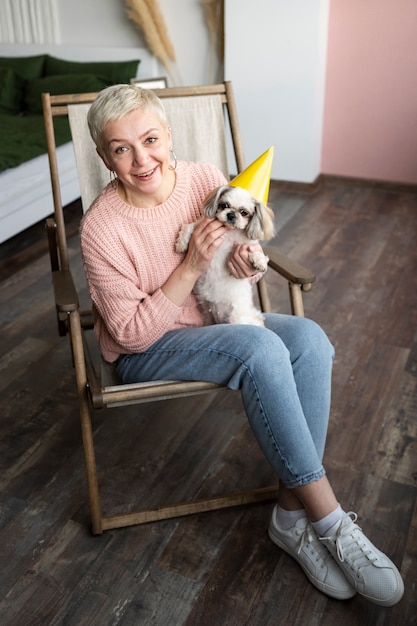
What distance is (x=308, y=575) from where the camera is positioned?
1573 mm

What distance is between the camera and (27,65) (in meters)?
4.48

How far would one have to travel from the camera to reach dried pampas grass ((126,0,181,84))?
422cm

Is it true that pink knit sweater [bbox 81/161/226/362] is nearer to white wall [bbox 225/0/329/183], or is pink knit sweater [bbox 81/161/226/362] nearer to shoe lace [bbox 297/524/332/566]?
shoe lace [bbox 297/524/332/566]

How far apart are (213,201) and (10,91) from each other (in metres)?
3.24

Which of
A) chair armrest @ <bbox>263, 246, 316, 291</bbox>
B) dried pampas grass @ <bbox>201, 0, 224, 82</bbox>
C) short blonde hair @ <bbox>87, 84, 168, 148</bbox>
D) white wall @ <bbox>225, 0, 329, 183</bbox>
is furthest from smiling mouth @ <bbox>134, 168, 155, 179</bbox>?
dried pampas grass @ <bbox>201, 0, 224, 82</bbox>

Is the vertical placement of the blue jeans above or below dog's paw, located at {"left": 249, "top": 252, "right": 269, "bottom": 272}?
below

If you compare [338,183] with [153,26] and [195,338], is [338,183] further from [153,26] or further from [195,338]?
[195,338]

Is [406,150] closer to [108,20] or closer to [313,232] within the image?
[313,232]

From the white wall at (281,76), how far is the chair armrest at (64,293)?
2.70 m

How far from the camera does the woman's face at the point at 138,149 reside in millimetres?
1537

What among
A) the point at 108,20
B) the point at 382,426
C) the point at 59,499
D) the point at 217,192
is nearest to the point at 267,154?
the point at 217,192

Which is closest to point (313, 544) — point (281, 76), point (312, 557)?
point (312, 557)

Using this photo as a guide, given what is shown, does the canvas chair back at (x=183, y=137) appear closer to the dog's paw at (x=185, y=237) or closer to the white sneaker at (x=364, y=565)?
the dog's paw at (x=185, y=237)

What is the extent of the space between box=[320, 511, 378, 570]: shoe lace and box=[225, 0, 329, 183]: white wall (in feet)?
10.0
